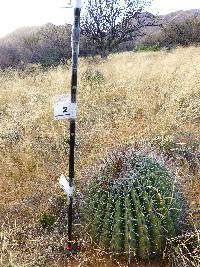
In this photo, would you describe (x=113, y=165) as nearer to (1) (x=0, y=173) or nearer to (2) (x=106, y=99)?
(1) (x=0, y=173)

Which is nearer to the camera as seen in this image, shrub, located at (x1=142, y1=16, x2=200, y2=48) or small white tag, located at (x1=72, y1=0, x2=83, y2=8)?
small white tag, located at (x1=72, y1=0, x2=83, y2=8)

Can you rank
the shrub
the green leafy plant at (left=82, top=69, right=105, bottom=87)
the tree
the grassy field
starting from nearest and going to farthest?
the grassy field → the green leafy plant at (left=82, top=69, right=105, bottom=87) → the tree → the shrub

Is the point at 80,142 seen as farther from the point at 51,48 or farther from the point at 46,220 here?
the point at 51,48

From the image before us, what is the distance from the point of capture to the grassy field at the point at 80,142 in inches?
144

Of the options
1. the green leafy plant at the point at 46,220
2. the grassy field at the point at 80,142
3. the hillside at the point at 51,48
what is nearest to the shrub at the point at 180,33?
the hillside at the point at 51,48

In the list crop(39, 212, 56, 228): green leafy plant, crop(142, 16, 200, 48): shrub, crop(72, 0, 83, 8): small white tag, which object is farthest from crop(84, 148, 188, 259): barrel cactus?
crop(142, 16, 200, 48): shrub

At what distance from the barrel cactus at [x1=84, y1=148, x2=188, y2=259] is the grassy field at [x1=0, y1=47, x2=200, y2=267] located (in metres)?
0.21

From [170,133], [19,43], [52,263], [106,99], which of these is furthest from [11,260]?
[19,43]

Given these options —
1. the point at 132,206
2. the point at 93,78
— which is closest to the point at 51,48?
the point at 93,78

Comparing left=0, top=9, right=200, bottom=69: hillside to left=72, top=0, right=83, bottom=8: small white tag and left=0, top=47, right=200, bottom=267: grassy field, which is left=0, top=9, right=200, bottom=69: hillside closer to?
left=0, top=47, right=200, bottom=267: grassy field

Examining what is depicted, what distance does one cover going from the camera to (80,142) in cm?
551

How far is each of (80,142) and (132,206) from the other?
8.03 ft

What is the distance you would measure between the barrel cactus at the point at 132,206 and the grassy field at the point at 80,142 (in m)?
0.21

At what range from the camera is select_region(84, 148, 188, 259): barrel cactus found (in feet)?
10.2
